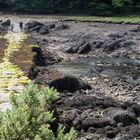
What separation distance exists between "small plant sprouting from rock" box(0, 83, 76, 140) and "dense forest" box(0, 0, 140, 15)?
7669 cm

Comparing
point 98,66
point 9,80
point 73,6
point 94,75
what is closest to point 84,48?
point 98,66

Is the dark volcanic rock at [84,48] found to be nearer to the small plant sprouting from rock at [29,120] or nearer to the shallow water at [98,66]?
the shallow water at [98,66]

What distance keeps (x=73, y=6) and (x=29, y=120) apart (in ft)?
275

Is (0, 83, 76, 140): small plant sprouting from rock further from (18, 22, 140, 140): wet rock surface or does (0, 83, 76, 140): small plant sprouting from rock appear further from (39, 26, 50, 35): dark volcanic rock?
(39, 26, 50, 35): dark volcanic rock

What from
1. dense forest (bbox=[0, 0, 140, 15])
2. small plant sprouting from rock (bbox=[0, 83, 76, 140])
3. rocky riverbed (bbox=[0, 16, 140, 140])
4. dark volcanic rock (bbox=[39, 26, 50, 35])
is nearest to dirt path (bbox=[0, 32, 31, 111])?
rocky riverbed (bbox=[0, 16, 140, 140])

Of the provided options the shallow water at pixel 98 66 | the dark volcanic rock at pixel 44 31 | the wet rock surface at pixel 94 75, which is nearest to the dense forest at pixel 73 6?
the wet rock surface at pixel 94 75

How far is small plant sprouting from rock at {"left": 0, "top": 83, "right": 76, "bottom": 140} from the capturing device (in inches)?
339

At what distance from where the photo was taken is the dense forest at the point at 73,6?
284 ft

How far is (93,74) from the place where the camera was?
35.6 meters

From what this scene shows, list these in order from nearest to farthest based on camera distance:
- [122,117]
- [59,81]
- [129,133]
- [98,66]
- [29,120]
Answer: [29,120], [129,133], [122,117], [59,81], [98,66]

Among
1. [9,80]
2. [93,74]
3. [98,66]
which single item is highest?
[9,80]

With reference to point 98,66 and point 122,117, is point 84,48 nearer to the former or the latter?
point 98,66

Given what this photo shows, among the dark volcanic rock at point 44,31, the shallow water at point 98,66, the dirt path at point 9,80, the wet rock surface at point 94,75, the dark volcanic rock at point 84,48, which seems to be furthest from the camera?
the dark volcanic rock at point 44,31

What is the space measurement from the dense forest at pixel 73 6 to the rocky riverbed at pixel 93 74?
43.5 feet
